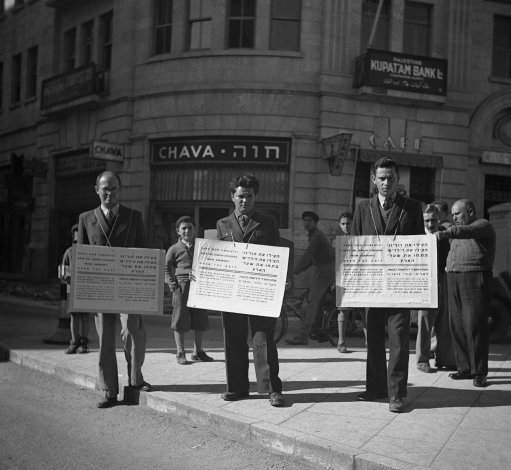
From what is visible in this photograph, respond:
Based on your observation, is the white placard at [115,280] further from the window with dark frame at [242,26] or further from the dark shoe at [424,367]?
the window with dark frame at [242,26]

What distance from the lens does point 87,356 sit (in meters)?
8.17

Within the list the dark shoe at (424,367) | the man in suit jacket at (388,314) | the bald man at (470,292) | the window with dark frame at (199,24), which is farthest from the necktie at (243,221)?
the window with dark frame at (199,24)

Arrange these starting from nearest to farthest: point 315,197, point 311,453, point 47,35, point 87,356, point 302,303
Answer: point 311,453 → point 87,356 → point 302,303 → point 315,197 → point 47,35

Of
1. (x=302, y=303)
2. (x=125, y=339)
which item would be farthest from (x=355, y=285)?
(x=302, y=303)

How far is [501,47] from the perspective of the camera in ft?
66.5

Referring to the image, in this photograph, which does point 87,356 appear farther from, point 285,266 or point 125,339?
point 285,266

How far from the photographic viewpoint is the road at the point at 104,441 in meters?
4.34

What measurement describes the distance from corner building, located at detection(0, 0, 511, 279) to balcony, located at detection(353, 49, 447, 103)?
0.04 m

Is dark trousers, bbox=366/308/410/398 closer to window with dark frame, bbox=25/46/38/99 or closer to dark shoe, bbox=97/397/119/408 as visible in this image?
dark shoe, bbox=97/397/119/408

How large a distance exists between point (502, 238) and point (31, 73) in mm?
21249

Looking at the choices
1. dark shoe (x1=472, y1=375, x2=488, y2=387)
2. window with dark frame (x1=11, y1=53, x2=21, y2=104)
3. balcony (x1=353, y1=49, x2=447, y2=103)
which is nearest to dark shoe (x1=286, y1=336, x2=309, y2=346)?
dark shoe (x1=472, y1=375, x2=488, y2=387)

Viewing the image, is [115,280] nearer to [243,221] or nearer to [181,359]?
[243,221]

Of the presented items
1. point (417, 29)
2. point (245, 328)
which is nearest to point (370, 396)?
point (245, 328)

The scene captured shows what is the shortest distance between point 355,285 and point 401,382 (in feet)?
2.99
